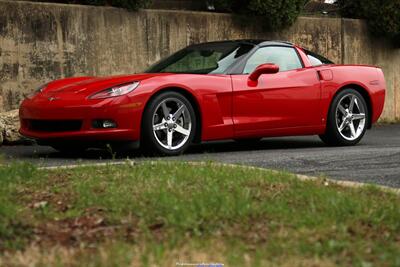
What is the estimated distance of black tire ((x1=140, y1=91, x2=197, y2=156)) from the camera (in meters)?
6.91

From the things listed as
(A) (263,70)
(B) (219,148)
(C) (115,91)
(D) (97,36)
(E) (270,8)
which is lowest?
(B) (219,148)

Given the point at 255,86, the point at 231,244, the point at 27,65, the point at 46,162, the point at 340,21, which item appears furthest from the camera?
the point at 340,21

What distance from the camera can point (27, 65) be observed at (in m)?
10.2

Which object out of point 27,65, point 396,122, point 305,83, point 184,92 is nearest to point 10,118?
point 27,65

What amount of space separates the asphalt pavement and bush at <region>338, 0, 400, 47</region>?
5119 mm

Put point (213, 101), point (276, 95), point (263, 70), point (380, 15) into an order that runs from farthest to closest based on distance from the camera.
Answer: point (380, 15) < point (276, 95) < point (263, 70) < point (213, 101)

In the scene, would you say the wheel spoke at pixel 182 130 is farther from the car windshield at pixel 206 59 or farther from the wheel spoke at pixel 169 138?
the car windshield at pixel 206 59

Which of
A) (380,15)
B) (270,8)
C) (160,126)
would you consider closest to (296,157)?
(160,126)

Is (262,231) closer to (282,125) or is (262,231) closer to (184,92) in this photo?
(184,92)

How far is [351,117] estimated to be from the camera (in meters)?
8.64

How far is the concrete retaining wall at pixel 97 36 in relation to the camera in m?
10.1

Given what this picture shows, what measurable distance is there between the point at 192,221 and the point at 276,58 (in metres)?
4.71

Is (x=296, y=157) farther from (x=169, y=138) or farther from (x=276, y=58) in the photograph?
(x=276, y=58)

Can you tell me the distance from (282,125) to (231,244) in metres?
4.61
